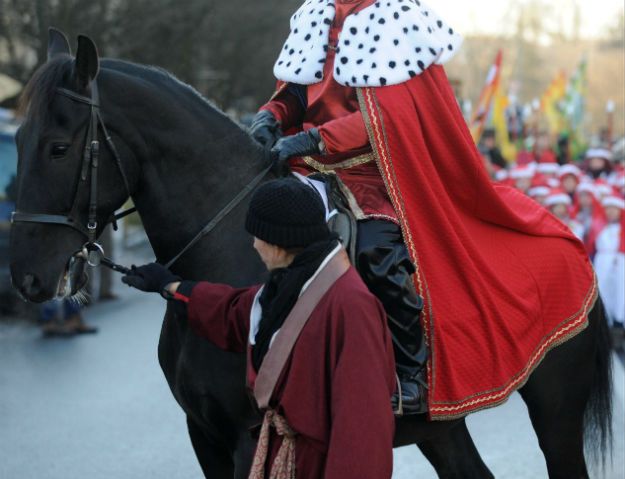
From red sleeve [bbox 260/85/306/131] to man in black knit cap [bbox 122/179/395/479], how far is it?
4.47ft

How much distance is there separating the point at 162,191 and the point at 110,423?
425 centimetres

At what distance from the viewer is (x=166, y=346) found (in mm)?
4109

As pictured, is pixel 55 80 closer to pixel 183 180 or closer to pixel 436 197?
pixel 183 180

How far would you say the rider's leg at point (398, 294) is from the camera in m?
3.89

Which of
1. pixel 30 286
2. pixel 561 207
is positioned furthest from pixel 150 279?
A: pixel 561 207

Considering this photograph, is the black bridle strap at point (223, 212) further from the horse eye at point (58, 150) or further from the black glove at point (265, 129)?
the horse eye at point (58, 150)

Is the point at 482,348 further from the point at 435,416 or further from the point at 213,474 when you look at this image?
the point at 213,474

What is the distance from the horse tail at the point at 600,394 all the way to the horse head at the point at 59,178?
102 inches

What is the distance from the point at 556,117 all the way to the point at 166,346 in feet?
54.4

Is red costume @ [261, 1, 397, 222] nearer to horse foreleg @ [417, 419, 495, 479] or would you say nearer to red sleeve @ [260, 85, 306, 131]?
red sleeve @ [260, 85, 306, 131]

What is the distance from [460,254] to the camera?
4.22m

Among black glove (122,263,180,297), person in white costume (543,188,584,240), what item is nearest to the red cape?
black glove (122,263,180,297)

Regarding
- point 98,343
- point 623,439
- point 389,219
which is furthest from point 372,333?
point 98,343

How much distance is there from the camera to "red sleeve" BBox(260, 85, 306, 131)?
453cm
